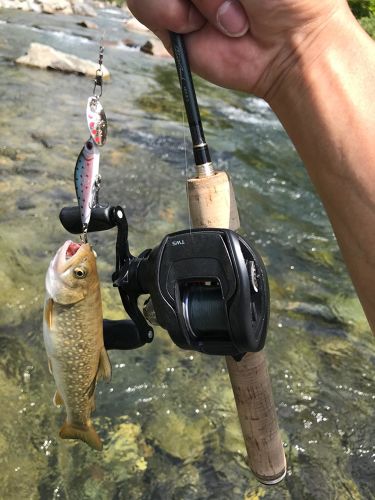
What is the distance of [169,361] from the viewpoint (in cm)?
367

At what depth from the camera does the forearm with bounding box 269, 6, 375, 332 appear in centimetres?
154

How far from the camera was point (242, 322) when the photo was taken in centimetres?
139

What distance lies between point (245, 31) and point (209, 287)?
0.84 m

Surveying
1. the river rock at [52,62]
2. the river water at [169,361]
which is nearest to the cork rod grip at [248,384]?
the river water at [169,361]

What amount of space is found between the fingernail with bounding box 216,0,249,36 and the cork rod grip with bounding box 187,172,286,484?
1.47 ft

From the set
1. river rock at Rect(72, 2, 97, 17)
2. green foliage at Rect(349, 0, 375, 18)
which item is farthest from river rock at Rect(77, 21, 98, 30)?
green foliage at Rect(349, 0, 375, 18)

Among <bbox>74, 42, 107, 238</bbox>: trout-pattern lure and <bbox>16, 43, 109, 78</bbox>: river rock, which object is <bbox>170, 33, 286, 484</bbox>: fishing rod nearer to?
<bbox>74, 42, 107, 238</bbox>: trout-pattern lure

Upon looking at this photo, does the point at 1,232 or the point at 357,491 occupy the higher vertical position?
the point at 357,491

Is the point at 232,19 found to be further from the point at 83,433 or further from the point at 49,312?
the point at 83,433

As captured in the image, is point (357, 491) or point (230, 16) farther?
point (357, 491)

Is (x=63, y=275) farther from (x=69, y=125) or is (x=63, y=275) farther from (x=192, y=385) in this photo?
(x=69, y=125)

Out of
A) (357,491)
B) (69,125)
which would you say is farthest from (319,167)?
(69,125)

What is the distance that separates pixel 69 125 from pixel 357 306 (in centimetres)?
464

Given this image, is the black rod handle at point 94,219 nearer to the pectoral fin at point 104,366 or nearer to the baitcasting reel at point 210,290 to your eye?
the baitcasting reel at point 210,290
